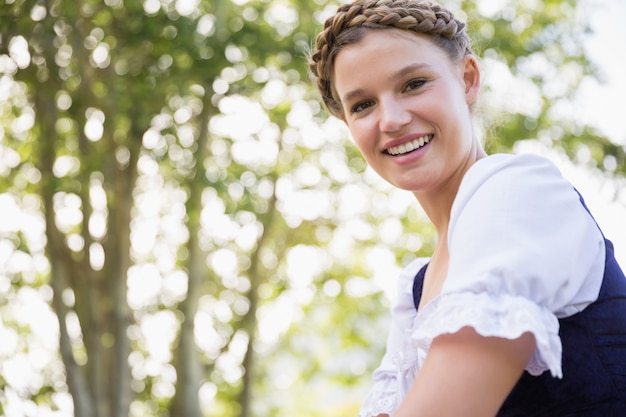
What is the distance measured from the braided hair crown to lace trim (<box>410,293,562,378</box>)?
0.59m

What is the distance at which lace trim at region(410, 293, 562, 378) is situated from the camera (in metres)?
1.26

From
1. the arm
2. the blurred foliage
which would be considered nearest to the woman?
the arm

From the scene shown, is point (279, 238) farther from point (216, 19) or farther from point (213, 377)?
point (216, 19)

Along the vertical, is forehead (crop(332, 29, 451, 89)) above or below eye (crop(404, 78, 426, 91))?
above

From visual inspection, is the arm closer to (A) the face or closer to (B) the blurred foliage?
(A) the face

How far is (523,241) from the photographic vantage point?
1.31 metres

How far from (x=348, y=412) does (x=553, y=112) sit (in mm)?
8268

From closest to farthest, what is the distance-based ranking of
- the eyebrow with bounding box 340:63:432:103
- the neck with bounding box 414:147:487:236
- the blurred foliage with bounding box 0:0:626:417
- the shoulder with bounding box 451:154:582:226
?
the shoulder with bounding box 451:154:582:226, the eyebrow with bounding box 340:63:432:103, the neck with bounding box 414:147:487:236, the blurred foliage with bounding box 0:0:626:417

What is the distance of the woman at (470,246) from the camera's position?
1281 millimetres

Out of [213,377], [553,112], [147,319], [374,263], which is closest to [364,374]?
[374,263]

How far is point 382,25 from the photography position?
169 cm

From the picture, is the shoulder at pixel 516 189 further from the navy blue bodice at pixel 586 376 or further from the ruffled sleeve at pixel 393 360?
the ruffled sleeve at pixel 393 360

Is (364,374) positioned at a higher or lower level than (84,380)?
lower

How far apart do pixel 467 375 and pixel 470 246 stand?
190 mm
